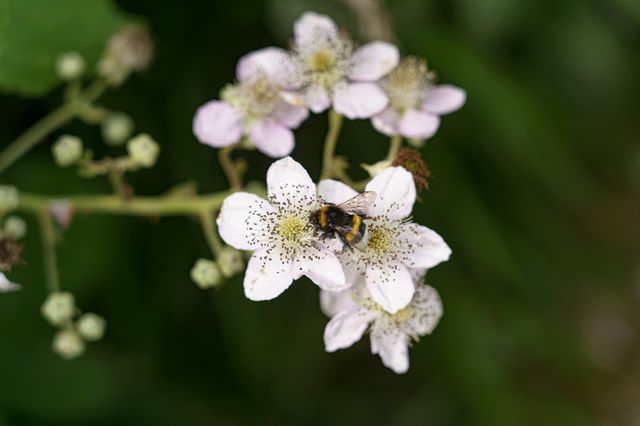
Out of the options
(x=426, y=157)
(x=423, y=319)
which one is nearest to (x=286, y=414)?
(x=426, y=157)

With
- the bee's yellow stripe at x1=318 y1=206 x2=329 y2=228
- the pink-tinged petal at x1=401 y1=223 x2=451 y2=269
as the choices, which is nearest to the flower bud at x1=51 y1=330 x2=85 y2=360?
the bee's yellow stripe at x1=318 y1=206 x2=329 y2=228

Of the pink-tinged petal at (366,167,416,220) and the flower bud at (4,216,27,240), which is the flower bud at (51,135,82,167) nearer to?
the flower bud at (4,216,27,240)

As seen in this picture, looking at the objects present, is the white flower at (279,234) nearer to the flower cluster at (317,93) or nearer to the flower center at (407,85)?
the flower cluster at (317,93)

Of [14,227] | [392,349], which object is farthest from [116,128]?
[392,349]

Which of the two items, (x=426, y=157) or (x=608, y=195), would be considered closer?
(x=426, y=157)

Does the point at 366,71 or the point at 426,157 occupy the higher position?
the point at 426,157

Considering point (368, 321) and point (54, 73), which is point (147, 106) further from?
point (368, 321)

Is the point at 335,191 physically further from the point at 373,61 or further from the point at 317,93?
the point at 373,61
